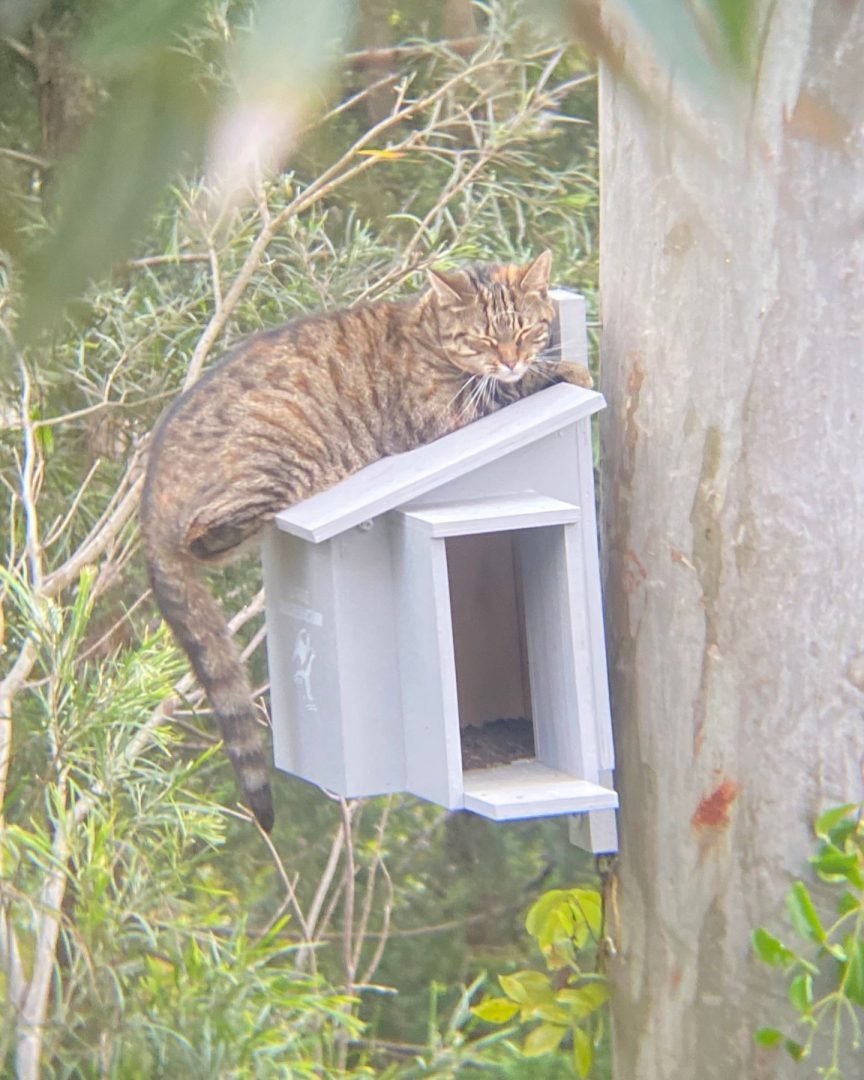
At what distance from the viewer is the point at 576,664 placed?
1.70 m

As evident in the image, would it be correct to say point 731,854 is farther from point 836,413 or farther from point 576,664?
point 836,413

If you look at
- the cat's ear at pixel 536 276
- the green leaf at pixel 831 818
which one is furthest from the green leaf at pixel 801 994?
the cat's ear at pixel 536 276

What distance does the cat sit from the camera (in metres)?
2.14

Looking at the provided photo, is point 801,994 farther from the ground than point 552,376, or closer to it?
closer to it

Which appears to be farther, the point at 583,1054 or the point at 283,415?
the point at 283,415

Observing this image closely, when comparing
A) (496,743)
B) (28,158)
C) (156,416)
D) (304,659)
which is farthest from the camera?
(156,416)

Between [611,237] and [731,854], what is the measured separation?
723mm

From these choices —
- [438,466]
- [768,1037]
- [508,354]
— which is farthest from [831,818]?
[508,354]

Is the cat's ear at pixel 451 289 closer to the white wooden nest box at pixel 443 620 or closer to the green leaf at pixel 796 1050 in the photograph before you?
the white wooden nest box at pixel 443 620

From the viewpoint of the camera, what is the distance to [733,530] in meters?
1.67

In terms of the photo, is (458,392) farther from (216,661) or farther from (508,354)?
(216,661)

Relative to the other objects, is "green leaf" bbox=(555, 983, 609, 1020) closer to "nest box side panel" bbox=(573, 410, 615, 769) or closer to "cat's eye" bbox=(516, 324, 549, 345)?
"nest box side panel" bbox=(573, 410, 615, 769)

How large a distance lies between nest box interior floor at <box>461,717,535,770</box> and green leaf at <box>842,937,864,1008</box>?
48cm

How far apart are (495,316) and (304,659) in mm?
734
